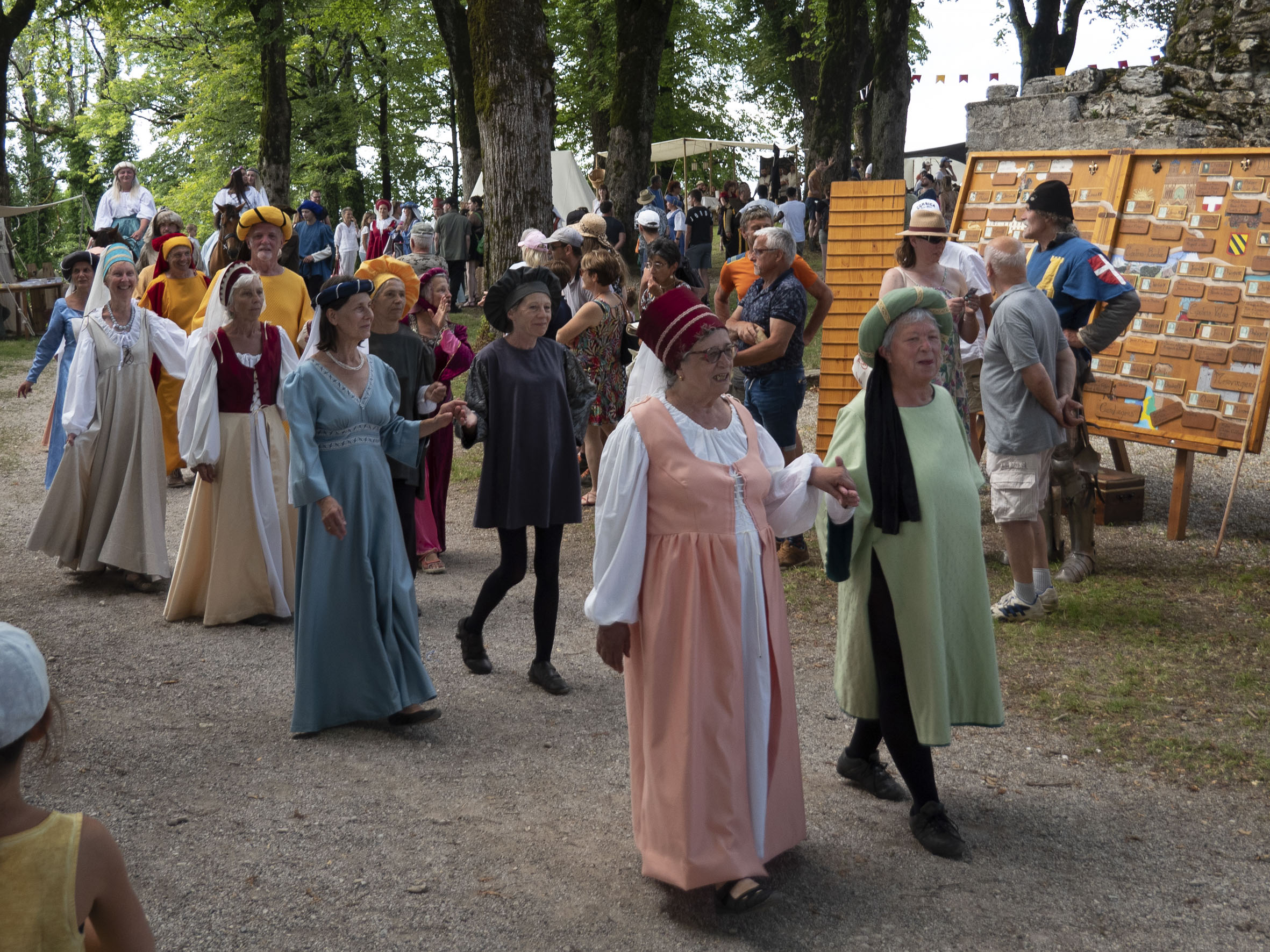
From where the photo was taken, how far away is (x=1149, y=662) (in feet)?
19.3

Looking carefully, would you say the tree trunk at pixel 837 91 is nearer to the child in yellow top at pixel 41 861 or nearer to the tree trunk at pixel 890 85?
the tree trunk at pixel 890 85

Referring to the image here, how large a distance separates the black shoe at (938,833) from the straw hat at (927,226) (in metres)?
3.89

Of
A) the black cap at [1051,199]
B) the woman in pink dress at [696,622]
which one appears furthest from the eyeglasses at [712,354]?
the black cap at [1051,199]

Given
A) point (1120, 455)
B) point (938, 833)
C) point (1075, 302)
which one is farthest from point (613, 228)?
point (938, 833)

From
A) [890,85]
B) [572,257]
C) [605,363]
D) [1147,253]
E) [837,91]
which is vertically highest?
[890,85]

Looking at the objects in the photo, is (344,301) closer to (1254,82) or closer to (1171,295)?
(1171,295)

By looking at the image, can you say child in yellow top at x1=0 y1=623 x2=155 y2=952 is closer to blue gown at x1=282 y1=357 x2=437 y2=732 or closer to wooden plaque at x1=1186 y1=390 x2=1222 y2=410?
blue gown at x1=282 y1=357 x2=437 y2=732

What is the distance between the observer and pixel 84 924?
2074 mm

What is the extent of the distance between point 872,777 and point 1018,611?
2.30 metres

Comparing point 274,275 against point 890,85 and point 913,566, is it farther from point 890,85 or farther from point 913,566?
point 890,85

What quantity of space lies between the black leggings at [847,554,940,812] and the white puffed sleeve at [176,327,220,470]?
4.02m

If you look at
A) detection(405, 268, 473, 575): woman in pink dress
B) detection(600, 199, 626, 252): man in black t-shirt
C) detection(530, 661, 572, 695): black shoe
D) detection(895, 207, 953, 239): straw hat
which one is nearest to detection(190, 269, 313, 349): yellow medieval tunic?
detection(405, 268, 473, 575): woman in pink dress

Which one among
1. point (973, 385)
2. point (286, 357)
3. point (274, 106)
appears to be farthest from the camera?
point (274, 106)

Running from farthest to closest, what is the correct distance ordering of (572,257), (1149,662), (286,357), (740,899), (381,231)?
(381,231) < (572,257) < (286,357) < (1149,662) < (740,899)
